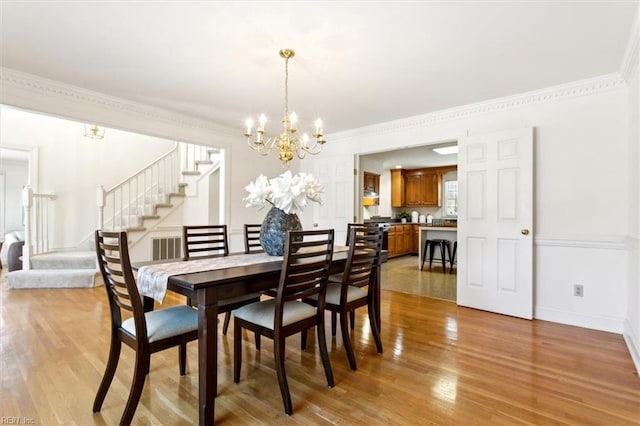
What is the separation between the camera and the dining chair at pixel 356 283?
2203 millimetres

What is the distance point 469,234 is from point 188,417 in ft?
10.7

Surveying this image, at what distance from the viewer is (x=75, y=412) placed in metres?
1.69

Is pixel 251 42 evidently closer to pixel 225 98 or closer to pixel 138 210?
pixel 225 98

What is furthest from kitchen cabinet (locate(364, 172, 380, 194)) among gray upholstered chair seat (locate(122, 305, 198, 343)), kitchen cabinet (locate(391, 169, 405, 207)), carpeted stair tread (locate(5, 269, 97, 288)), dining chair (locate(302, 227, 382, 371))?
gray upholstered chair seat (locate(122, 305, 198, 343))

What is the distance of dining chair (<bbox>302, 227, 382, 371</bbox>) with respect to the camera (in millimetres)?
2203

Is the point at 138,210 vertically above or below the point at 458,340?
above

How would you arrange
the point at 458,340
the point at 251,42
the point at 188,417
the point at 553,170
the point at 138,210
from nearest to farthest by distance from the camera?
1. the point at 188,417
2. the point at 251,42
3. the point at 458,340
4. the point at 553,170
5. the point at 138,210

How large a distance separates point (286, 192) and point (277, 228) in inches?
12.2

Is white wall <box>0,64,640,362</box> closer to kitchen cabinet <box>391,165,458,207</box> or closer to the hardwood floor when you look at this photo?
the hardwood floor

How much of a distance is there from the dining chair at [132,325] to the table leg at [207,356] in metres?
0.22

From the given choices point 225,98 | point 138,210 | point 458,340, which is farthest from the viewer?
point 138,210

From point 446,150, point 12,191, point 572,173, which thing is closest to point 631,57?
point 572,173

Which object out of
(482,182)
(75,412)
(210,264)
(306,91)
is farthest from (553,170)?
(75,412)

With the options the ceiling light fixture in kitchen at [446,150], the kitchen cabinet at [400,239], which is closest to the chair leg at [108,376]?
the ceiling light fixture in kitchen at [446,150]
